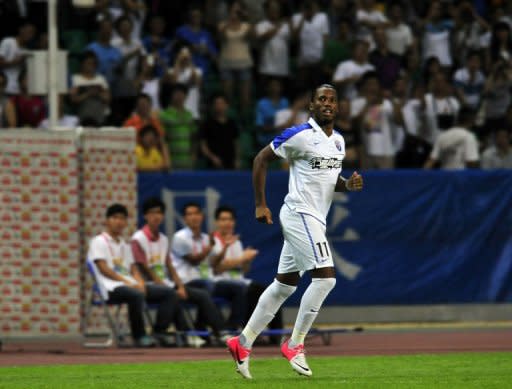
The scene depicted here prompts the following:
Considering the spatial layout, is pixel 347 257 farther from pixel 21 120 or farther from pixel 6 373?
pixel 6 373

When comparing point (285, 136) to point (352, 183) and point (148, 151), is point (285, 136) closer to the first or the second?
point (352, 183)

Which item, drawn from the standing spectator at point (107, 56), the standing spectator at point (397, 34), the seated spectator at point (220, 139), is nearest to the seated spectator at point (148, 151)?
the seated spectator at point (220, 139)

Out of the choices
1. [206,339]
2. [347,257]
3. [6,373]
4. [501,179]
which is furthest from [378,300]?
[6,373]

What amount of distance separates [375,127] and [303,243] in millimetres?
10866

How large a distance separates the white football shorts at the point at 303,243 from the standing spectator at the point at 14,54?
35.9ft

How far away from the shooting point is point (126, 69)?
22609mm

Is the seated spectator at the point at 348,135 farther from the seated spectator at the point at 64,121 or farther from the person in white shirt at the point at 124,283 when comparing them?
the person in white shirt at the point at 124,283

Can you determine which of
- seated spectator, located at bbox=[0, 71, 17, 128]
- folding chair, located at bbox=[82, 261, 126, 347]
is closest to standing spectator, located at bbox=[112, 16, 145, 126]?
seated spectator, located at bbox=[0, 71, 17, 128]

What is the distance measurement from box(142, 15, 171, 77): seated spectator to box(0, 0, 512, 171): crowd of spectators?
25 millimetres

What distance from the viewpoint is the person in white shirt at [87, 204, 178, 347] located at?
16.9 metres

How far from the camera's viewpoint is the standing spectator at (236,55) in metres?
23.6

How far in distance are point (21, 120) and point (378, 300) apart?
20.2ft

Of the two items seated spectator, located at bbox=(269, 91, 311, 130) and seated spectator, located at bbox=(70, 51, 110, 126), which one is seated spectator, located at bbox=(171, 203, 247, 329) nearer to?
seated spectator, located at bbox=(70, 51, 110, 126)

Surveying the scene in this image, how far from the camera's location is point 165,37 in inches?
1005
